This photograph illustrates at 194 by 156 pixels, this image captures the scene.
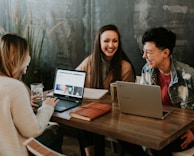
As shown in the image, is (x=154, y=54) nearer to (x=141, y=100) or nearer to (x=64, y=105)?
(x=141, y=100)

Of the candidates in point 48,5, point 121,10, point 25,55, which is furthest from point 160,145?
point 48,5

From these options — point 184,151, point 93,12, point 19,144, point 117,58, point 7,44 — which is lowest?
point 184,151

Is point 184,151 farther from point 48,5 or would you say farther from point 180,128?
point 48,5

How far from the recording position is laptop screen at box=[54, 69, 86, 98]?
245 cm

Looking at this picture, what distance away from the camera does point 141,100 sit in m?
2.02

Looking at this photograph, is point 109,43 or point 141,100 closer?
point 141,100

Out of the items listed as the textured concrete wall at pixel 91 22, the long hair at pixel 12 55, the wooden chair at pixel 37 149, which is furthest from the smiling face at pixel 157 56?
the wooden chair at pixel 37 149

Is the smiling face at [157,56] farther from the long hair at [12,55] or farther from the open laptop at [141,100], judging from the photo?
the long hair at [12,55]

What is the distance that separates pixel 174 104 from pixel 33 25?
2.13m

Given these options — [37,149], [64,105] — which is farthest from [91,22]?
[37,149]

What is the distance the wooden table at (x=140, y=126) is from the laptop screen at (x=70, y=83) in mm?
342

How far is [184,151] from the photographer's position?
220cm

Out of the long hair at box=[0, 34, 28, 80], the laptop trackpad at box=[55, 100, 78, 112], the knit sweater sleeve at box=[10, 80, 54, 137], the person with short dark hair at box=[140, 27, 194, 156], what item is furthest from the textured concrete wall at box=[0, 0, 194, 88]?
the knit sweater sleeve at box=[10, 80, 54, 137]

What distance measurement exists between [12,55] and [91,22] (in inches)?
62.4
